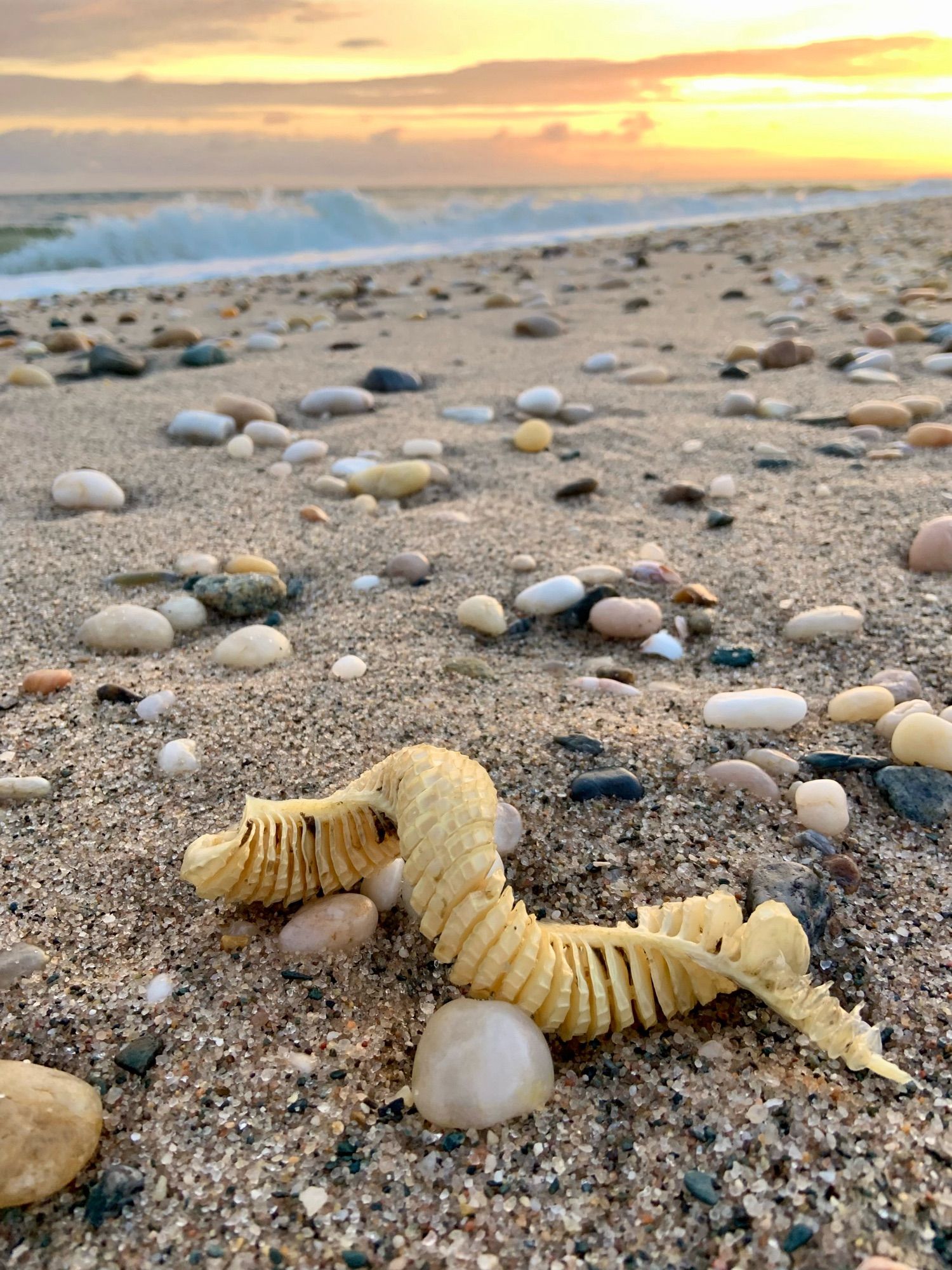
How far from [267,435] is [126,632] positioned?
1.84 metres

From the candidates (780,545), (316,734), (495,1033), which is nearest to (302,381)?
(780,545)

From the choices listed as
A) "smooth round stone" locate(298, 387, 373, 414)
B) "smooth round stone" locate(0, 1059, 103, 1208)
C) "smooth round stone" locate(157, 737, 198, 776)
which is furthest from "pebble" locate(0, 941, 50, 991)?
"smooth round stone" locate(298, 387, 373, 414)

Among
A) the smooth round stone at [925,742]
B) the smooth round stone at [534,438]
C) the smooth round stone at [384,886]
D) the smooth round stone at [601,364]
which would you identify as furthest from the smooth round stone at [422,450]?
the smooth round stone at [384,886]

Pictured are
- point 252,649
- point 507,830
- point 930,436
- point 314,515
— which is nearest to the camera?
point 507,830

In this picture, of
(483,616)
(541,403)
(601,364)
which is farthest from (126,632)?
(601,364)

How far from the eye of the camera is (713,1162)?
45.0 inches

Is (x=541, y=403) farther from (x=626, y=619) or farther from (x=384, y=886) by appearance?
(x=384, y=886)

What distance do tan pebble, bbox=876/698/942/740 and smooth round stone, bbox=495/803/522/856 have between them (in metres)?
0.80

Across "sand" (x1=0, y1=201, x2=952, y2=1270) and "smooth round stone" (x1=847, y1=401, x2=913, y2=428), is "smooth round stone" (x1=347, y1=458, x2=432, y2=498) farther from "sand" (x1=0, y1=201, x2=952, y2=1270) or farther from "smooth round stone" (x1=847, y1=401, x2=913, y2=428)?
"smooth round stone" (x1=847, y1=401, x2=913, y2=428)

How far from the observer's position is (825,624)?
7.82 ft

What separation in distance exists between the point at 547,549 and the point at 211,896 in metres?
1.72

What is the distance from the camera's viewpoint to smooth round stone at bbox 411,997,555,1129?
1.19 meters

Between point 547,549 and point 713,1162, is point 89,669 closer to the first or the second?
point 547,549

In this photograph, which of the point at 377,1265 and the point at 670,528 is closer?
the point at 377,1265
